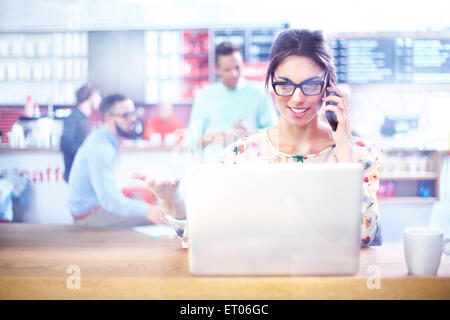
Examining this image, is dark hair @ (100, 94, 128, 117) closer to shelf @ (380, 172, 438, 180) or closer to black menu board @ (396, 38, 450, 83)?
shelf @ (380, 172, 438, 180)

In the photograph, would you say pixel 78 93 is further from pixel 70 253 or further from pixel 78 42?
pixel 70 253

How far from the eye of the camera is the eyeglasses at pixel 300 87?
1.50 meters

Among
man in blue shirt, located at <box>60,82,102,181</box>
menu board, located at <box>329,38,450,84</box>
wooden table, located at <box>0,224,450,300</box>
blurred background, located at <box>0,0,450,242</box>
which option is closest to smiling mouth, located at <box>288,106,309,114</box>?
wooden table, located at <box>0,224,450,300</box>

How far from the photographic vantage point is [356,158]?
1.61m

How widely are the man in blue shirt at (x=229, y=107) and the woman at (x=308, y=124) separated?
3.34 ft

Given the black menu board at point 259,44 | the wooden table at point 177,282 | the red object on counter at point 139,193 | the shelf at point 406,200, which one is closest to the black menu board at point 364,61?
the black menu board at point 259,44

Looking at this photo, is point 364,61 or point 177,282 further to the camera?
point 364,61

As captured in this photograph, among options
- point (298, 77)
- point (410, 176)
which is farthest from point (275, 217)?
point (410, 176)

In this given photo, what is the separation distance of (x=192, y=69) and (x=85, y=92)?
2.67 feet

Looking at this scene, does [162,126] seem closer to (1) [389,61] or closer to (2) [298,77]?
(1) [389,61]

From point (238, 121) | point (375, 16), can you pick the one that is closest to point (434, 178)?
point (375, 16)

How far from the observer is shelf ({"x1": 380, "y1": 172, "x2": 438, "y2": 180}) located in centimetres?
336

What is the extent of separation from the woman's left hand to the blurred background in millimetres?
1774

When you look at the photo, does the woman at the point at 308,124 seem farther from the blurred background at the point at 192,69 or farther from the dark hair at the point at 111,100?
the dark hair at the point at 111,100
